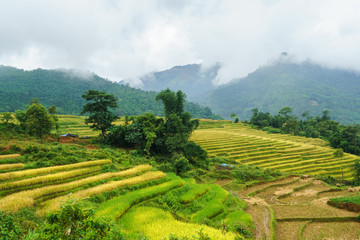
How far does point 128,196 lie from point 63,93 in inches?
6209

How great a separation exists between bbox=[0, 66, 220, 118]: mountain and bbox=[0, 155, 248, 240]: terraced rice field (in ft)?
355

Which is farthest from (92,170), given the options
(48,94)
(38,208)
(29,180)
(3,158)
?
(48,94)

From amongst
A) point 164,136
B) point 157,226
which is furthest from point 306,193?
point 157,226

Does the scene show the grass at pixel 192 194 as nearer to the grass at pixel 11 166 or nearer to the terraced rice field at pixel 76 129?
the grass at pixel 11 166

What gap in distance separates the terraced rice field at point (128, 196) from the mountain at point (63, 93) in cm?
10826

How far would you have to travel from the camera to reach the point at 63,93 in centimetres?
14038

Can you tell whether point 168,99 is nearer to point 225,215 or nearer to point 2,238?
point 225,215

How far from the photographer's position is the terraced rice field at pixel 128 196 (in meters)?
8.98

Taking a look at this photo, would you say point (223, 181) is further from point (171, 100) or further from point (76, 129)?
point (76, 129)

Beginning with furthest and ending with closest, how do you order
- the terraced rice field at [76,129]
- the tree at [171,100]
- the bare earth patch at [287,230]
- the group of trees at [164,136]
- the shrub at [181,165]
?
the terraced rice field at [76,129] < the tree at [171,100] < the group of trees at [164,136] < the shrub at [181,165] < the bare earth patch at [287,230]

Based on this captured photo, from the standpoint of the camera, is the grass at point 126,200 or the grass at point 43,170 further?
the grass at point 43,170

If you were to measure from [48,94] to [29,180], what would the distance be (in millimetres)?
151197

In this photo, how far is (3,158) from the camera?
14422 mm

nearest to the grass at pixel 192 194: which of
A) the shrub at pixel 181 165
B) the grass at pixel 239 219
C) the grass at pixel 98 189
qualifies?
the grass at pixel 239 219
